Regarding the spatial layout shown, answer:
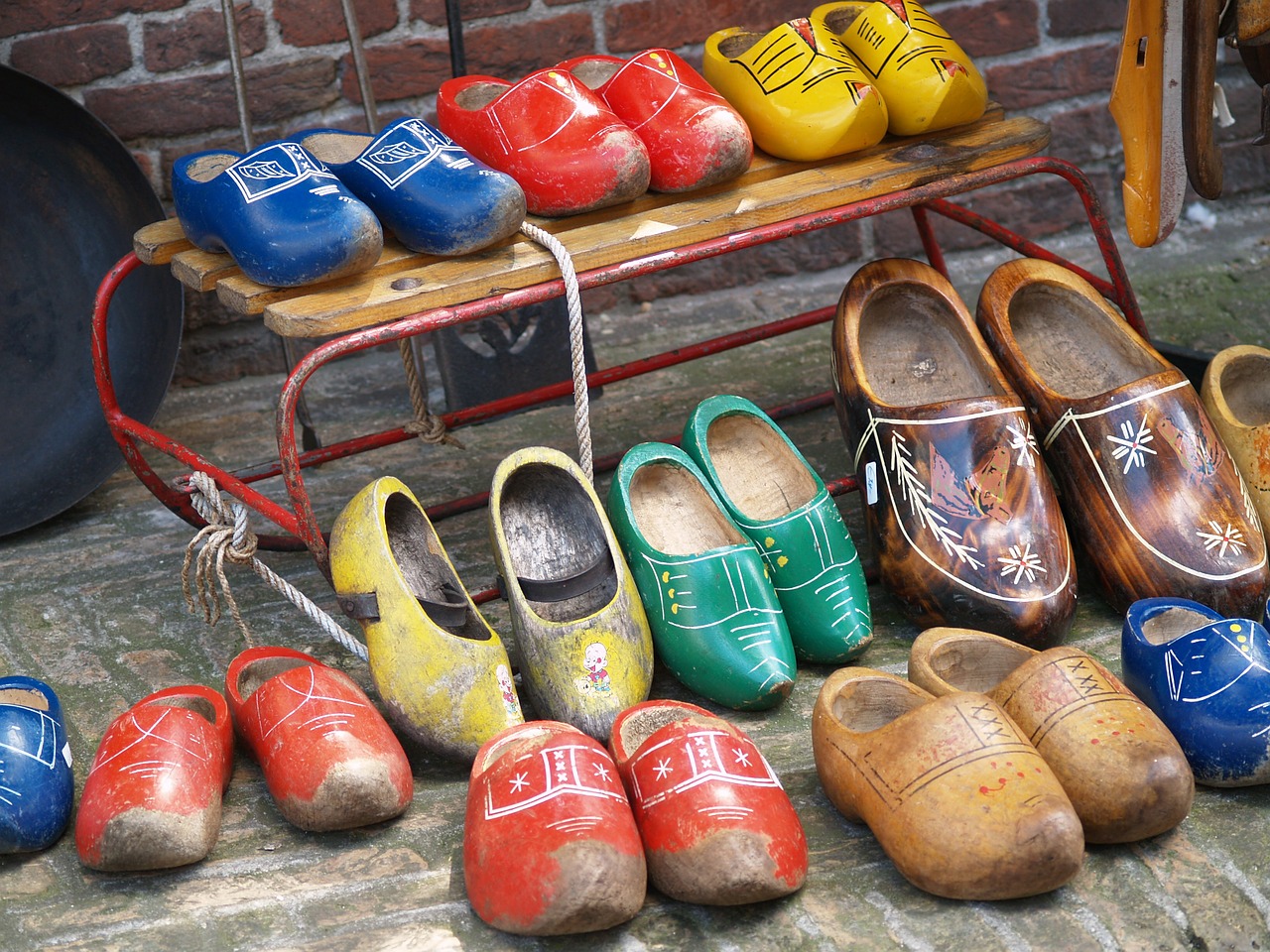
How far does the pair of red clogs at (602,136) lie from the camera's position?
1827 mm

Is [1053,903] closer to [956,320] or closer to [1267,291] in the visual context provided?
[956,320]

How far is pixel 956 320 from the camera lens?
195 cm

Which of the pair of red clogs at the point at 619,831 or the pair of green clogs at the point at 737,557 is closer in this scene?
the pair of red clogs at the point at 619,831

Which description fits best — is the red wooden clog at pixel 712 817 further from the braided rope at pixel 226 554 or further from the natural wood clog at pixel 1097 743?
the braided rope at pixel 226 554

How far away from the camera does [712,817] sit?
50.7 inches

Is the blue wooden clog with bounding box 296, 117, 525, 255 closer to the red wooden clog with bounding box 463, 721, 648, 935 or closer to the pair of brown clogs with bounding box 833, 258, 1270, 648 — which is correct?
the pair of brown clogs with bounding box 833, 258, 1270, 648

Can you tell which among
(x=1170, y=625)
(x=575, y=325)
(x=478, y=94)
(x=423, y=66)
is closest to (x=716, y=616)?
(x=575, y=325)

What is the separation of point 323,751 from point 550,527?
49 cm

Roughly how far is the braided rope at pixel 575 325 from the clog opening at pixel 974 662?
525mm

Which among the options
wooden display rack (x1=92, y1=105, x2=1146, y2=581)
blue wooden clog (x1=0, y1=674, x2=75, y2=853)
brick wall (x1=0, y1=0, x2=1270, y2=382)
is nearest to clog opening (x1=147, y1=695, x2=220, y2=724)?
blue wooden clog (x1=0, y1=674, x2=75, y2=853)

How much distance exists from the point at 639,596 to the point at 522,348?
1056 millimetres

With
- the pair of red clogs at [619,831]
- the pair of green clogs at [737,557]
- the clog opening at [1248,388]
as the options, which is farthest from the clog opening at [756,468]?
the clog opening at [1248,388]

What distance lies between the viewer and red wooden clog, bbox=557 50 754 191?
187cm

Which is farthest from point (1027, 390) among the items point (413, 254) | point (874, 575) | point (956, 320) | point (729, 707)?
point (413, 254)
